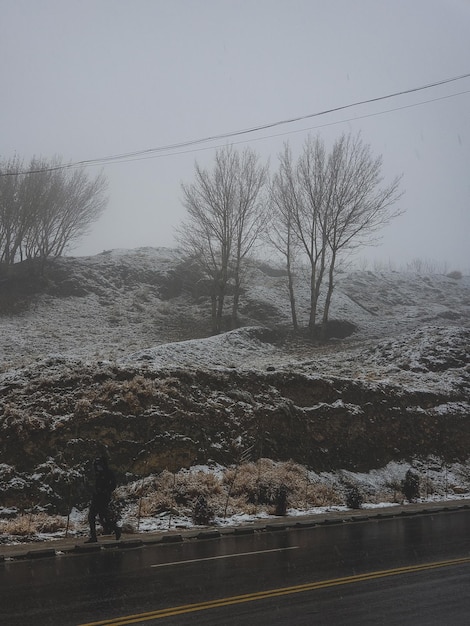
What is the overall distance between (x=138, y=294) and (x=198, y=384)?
105 feet

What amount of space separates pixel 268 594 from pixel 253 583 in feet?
2.62

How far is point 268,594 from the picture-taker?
26.6 feet

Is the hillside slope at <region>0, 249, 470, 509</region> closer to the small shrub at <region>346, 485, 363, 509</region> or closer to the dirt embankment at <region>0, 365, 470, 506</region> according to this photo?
the dirt embankment at <region>0, 365, 470, 506</region>

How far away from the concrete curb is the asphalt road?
13.2 inches

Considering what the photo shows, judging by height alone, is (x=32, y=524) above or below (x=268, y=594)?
below

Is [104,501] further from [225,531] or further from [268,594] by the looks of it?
[268,594]

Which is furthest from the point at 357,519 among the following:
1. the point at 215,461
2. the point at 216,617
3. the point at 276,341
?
the point at 276,341

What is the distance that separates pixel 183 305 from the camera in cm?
5350

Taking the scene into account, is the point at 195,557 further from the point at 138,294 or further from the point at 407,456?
the point at 138,294

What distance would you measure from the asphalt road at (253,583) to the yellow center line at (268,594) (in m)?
0.01

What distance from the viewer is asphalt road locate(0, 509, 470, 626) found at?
7.05 meters

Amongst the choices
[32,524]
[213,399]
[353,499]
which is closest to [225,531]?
[32,524]

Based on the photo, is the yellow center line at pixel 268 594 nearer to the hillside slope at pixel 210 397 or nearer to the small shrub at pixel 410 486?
the hillside slope at pixel 210 397

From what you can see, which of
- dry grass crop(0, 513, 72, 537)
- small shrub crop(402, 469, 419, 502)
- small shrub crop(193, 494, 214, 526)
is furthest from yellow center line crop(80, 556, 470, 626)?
small shrub crop(402, 469, 419, 502)
